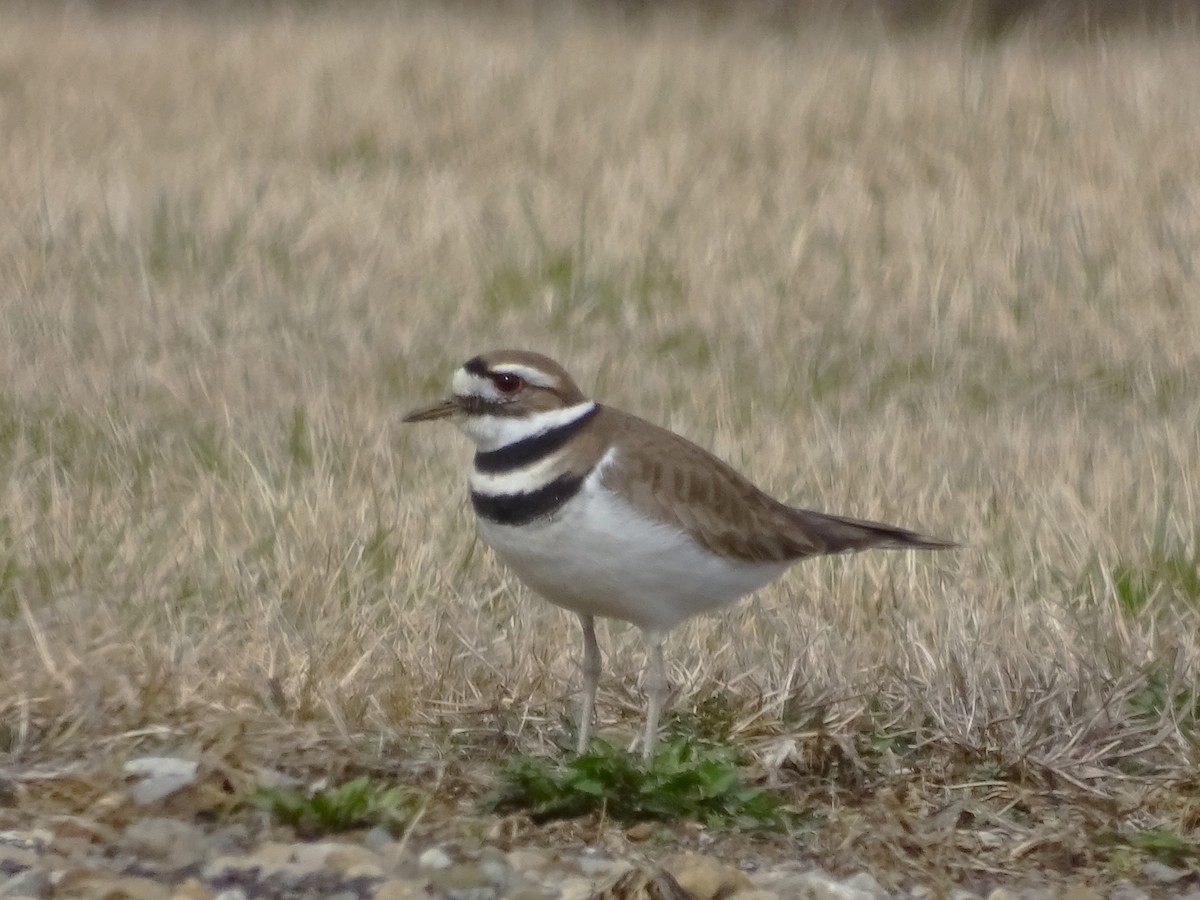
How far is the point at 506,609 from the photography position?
209 inches

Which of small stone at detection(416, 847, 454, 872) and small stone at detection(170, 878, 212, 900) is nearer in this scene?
small stone at detection(170, 878, 212, 900)

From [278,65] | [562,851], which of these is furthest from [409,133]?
[562,851]

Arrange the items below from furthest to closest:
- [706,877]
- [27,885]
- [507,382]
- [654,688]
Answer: [507,382]
[654,688]
[706,877]
[27,885]

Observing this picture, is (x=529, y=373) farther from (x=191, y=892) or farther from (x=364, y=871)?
(x=191, y=892)

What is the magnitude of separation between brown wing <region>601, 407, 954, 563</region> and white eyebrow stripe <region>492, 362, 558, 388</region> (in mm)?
159

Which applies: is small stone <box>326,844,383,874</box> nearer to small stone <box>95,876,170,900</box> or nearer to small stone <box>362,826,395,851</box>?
small stone <box>362,826,395,851</box>

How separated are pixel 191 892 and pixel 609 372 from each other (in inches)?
174

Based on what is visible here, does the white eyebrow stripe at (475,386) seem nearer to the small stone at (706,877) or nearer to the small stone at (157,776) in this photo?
the small stone at (157,776)

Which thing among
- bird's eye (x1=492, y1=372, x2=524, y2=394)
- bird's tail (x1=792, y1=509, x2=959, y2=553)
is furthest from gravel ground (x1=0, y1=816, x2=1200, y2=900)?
bird's tail (x1=792, y1=509, x2=959, y2=553)

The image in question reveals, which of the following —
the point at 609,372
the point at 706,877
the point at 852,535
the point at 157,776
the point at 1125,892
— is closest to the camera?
the point at 706,877

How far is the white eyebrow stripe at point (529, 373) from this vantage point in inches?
172

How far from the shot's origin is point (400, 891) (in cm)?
351

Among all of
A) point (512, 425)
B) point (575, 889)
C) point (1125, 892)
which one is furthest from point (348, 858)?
point (1125, 892)

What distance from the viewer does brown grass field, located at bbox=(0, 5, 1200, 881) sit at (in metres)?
4.34
